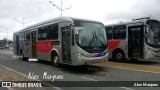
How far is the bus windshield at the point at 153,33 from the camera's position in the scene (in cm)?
1728

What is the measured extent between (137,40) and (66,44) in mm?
5352

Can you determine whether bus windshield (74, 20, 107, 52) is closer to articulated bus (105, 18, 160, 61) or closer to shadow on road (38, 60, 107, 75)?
shadow on road (38, 60, 107, 75)

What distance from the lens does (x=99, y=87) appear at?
31.7 feet

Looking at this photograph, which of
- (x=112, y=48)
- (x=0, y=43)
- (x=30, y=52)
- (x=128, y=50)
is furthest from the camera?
(x=0, y=43)

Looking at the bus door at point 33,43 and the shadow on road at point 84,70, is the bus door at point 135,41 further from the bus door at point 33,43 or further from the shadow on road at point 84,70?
the bus door at point 33,43

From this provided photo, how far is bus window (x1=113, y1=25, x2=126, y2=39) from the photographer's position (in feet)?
63.0

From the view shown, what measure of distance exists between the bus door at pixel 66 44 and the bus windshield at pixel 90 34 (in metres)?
0.85

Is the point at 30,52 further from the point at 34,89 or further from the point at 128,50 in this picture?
the point at 34,89

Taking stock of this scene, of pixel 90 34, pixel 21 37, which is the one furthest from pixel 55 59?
pixel 21 37

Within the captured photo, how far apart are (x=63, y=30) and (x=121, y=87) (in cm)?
698

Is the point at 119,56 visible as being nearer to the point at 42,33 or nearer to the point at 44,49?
the point at 44,49

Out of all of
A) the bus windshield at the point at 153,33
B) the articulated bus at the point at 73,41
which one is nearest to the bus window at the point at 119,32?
the bus windshield at the point at 153,33

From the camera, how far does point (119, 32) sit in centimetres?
1972

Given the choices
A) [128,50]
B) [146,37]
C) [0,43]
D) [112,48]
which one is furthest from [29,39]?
[0,43]
